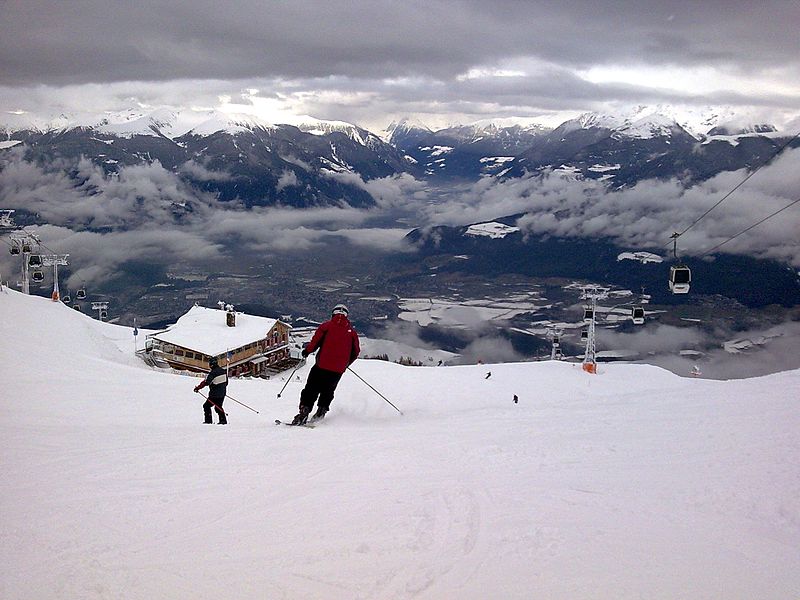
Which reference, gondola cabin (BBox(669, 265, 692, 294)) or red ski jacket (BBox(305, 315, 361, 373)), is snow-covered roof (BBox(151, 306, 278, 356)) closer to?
gondola cabin (BBox(669, 265, 692, 294))

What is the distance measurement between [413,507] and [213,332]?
4312cm

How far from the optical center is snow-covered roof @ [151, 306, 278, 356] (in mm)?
42656

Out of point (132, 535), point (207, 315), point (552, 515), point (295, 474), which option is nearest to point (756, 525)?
point (552, 515)

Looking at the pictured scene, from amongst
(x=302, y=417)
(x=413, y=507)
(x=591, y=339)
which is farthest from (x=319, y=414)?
(x=591, y=339)

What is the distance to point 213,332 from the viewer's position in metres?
46.2

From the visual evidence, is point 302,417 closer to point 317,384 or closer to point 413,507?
point 317,384

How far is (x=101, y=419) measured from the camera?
37.2 feet

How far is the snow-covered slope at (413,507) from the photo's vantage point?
4.30 meters

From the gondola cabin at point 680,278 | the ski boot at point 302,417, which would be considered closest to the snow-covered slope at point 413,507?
the ski boot at point 302,417

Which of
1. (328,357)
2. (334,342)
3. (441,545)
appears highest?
(334,342)

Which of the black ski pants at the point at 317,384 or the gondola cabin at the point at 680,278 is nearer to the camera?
the black ski pants at the point at 317,384

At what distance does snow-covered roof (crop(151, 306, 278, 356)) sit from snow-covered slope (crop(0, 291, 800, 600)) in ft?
106

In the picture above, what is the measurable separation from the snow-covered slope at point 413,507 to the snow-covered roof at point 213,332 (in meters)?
32.4

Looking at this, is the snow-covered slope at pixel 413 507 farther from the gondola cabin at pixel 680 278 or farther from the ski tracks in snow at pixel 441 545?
the gondola cabin at pixel 680 278
